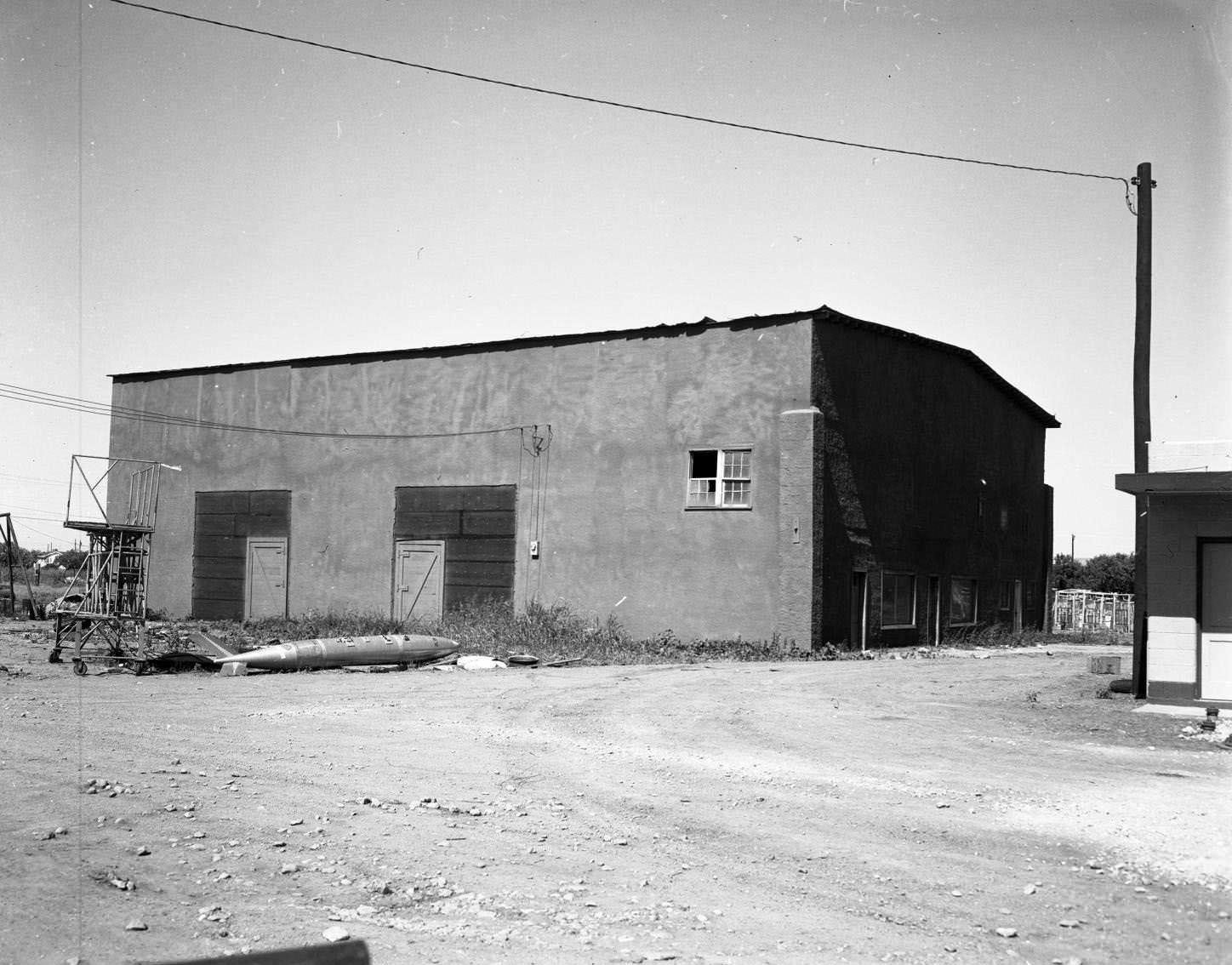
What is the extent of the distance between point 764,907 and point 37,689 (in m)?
13.0

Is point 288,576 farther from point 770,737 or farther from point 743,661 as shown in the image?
point 770,737

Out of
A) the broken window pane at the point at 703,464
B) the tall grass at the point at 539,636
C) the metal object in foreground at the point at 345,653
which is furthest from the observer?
the broken window pane at the point at 703,464

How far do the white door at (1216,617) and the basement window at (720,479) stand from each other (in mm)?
11032

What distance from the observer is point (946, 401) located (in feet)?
103

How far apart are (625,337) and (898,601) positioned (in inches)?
372

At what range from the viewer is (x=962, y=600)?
3272cm

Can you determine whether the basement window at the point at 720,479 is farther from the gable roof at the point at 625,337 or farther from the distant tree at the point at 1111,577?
the distant tree at the point at 1111,577

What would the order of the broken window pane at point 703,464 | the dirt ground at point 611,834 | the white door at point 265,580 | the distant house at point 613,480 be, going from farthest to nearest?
the white door at point 265,580
the broken window pane at point 703,464
the distant house at point 613,480
the dirt ground at point 611,834

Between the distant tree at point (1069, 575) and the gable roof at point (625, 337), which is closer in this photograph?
the gable roof at point (625, 337)

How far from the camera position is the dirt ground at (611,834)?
19.3 ft

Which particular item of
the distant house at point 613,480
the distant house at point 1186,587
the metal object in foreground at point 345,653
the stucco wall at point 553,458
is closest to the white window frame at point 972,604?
the distant house at point 613,480

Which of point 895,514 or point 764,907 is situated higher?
point 895,514

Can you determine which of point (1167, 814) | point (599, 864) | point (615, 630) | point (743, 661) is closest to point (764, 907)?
point (599, 864)

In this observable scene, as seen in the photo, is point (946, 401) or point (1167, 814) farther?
point (946, 401)
